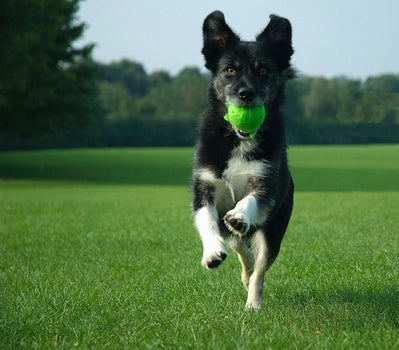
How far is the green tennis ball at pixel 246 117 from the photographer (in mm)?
5094

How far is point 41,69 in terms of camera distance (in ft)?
112

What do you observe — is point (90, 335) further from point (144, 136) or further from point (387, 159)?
point (144, 136)

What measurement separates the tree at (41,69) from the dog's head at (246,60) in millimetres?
26178

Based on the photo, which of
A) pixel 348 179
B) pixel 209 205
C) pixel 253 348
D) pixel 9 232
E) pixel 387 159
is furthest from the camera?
pixel 387 159

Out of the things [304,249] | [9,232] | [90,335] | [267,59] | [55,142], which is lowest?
[55,142]

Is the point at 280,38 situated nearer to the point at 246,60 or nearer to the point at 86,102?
the point at 246,60

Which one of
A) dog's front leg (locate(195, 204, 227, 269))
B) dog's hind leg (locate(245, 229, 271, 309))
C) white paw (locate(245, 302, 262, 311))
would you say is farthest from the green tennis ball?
white paw (locate(245, 302, 262, 311))

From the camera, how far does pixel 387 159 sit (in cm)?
4553

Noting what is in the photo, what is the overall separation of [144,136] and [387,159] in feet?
86.4

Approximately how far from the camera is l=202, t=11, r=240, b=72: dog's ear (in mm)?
5543

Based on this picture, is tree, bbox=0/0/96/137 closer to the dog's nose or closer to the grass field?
the grass field

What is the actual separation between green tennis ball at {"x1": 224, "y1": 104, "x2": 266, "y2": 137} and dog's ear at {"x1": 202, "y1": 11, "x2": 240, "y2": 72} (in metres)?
0.65

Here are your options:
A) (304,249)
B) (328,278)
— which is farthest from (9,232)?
(328,278)

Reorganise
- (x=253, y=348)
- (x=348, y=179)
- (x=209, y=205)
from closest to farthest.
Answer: (x=253, y=348), (x=209, y=205), (x=348, y=179)
